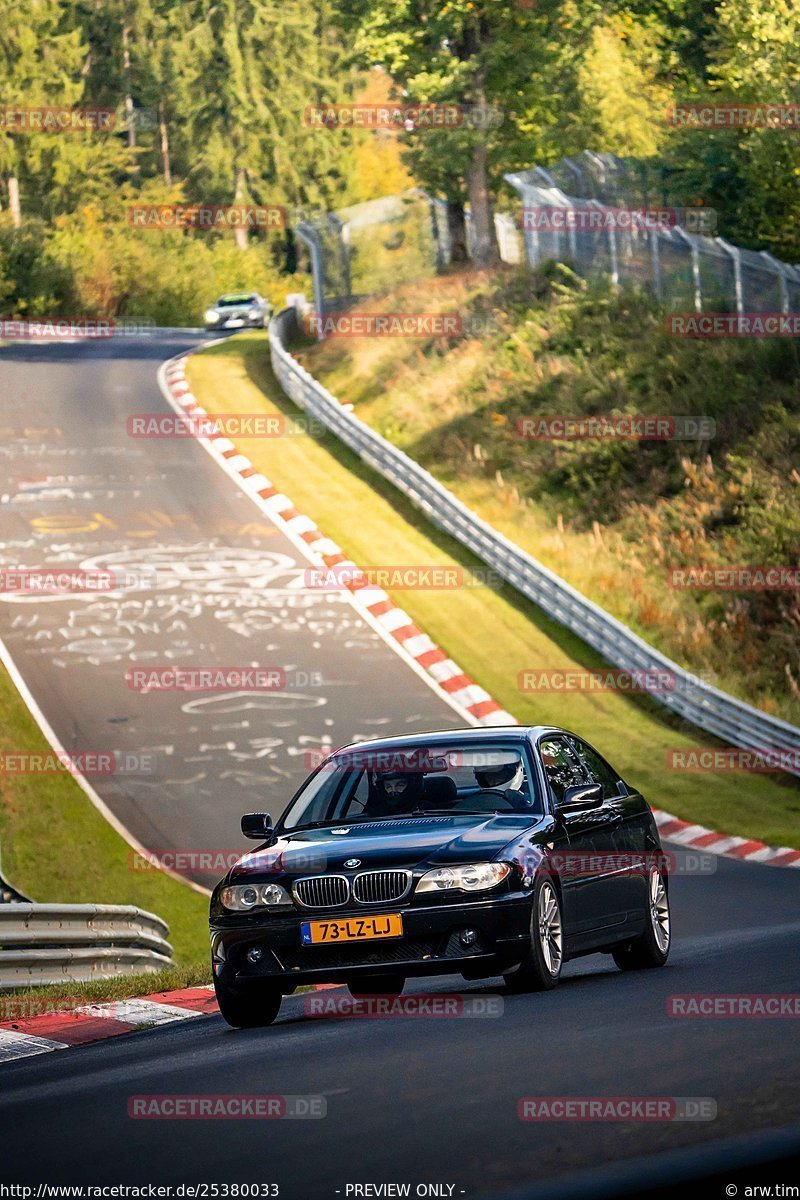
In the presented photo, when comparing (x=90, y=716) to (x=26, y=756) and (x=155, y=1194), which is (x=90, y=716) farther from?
(x=155, y=1194)

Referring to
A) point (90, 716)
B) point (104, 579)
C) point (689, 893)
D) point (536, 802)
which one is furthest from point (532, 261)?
point (536, 802)

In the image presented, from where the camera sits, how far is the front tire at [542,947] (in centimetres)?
967

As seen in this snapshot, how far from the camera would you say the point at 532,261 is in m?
43.4

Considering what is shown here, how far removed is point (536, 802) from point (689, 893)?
7908 millimetres

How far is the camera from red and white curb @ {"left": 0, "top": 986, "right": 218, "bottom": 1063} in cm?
1050

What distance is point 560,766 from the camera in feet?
36.2

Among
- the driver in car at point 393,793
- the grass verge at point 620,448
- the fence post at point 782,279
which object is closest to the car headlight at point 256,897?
the driver in car at point 393,793

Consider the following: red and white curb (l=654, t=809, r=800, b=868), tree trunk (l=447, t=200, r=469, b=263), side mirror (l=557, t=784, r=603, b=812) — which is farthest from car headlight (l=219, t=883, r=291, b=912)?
tree trunk (l=447, t=200, r=469, b=263)

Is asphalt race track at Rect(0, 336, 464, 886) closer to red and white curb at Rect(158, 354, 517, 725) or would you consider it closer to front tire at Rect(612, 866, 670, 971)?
red and white curb at Rect(158, 354, 517, 725)

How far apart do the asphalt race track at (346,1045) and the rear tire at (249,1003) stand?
0.22 metres

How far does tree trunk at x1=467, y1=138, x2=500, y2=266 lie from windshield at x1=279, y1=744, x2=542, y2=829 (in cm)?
3818

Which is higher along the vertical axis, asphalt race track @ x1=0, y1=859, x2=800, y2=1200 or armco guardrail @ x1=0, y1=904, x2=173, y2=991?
asphalt race track @ x1=0, y1=859, x2=800, y2=1200

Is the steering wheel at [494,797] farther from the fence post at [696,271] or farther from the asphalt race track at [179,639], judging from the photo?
the fence post at [696,271]

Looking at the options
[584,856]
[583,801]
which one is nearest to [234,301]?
[584,856]
